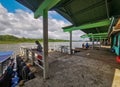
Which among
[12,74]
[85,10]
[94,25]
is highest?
[85,10]

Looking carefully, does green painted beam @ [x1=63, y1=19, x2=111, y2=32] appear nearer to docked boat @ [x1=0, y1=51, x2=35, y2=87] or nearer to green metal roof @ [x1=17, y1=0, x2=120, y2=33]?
green metal roof @ [x1=17, y1=0, x2=120, y2=33]

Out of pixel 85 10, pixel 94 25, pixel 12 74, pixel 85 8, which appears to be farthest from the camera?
pixel 12 74

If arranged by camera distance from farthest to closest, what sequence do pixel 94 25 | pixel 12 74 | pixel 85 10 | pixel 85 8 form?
pixel 12 74
pixel 94 25
pixel 85 10
pixel 85 8

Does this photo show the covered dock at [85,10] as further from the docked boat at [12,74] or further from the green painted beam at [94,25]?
the docked boat at [12,74]

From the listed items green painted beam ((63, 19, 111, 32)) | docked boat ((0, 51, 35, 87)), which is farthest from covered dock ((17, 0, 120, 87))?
docked boat ((0, 51, 35, 87))

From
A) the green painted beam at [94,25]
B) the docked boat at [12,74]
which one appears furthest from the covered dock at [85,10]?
the docked boat at [12,74]

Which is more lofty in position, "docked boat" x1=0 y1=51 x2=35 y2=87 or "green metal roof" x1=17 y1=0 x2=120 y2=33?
"green metal roof" x1=17 y1=0 x2=120 y2=33

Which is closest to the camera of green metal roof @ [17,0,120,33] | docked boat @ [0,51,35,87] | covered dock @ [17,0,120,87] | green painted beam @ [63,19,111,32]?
covered dock @ [17,0,120,87]

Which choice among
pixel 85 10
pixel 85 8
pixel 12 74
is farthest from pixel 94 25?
pixel 12 74

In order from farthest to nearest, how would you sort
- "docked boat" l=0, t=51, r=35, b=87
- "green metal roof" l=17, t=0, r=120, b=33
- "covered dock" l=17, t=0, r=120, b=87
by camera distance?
1. "green metal roof" l=17, t=0, r=120, b=33
2. "docked boat" l=0, t=51, r=35, b=87
3. "covered dock" l=17, t=0, r=120, b=87

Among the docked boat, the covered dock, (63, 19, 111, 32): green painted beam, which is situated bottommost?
the docked boat

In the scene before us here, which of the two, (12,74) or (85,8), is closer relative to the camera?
(85,8)

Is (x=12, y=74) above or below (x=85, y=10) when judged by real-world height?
below

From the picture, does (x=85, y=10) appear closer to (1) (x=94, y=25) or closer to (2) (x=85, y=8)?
(2) (x=85, y=8)
